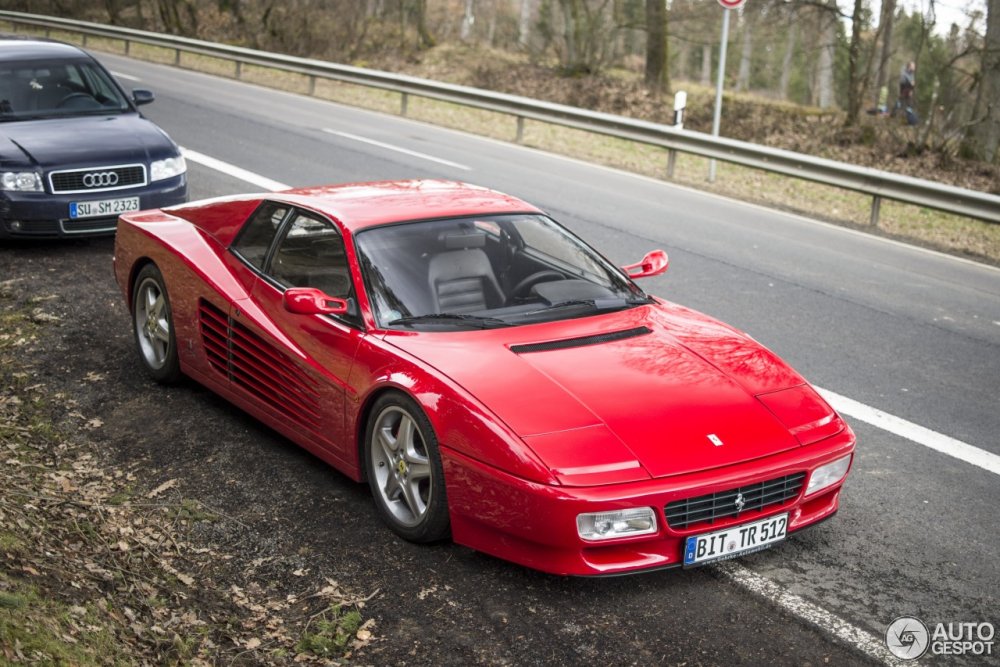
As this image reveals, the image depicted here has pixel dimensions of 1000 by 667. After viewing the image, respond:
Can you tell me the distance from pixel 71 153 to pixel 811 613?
24.8 feet

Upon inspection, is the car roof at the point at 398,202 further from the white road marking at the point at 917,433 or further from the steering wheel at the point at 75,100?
the steering wheel at the point at 75,100

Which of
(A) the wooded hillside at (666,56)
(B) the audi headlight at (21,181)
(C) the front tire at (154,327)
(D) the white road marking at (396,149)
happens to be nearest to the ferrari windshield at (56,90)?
(B) the audi headlight at (21,181)

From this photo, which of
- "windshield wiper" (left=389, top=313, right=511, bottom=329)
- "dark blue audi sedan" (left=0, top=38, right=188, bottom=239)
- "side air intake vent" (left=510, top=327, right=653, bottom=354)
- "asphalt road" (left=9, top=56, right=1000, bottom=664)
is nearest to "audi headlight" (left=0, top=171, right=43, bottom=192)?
"dark blue audi sedan" (left=0, top=38, right=188, bottom=239)

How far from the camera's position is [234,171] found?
13.9m

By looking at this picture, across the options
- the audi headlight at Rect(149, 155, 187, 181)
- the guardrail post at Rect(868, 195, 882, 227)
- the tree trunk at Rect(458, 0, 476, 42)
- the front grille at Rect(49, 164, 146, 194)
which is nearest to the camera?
the front grille at Rect(49, 164, 146, 194)

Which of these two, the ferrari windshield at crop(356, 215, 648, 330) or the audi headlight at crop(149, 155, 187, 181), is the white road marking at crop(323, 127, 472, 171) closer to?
the audi headlight at crop(149, 155, 187, 181)

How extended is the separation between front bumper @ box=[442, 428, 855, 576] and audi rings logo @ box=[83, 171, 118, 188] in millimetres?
6215

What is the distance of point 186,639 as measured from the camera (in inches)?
Answer: 164

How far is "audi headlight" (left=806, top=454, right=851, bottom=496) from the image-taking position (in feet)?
15.5

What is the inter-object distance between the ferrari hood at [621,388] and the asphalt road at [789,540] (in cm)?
59

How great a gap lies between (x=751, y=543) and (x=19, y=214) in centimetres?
716

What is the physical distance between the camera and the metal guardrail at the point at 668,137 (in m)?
13.5

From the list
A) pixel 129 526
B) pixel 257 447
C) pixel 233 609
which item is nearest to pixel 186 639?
pixel 233 609

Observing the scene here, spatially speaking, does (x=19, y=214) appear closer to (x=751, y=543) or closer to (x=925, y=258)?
(x=751, y=543)
